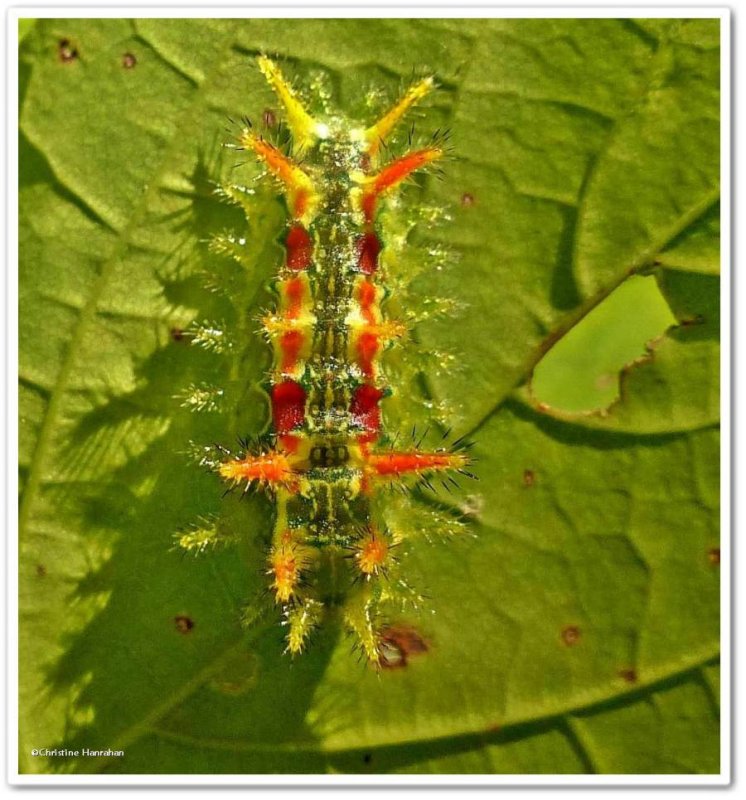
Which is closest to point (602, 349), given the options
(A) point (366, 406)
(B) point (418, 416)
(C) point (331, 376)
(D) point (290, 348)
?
(B) point (418, 416)

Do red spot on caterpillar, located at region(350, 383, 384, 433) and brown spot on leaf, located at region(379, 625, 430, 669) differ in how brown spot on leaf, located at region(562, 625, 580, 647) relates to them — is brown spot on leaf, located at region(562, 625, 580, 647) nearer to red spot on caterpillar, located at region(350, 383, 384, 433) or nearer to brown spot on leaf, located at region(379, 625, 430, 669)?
brown spot on leaf, located at region(379, 625, 430, 669)

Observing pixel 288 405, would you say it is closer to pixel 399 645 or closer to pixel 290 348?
pixel 290 348

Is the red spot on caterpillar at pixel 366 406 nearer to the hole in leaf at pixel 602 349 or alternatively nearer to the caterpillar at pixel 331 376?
the caterpillar at pixel 331 376

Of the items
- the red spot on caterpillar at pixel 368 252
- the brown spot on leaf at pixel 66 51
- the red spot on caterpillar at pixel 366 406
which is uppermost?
the brown spot on leaf at pixel 66 51

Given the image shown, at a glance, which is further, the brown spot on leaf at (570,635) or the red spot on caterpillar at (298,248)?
the brown spot on leaf at (570,635)

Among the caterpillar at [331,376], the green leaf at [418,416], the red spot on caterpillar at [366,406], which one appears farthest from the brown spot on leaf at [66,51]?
the red spot on caterpillar at [366,406]

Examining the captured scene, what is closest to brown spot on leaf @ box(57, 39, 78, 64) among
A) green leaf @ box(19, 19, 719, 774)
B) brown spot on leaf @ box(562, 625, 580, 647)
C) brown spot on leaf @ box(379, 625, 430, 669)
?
green leaf @ box(19, 19, 719, 774)
